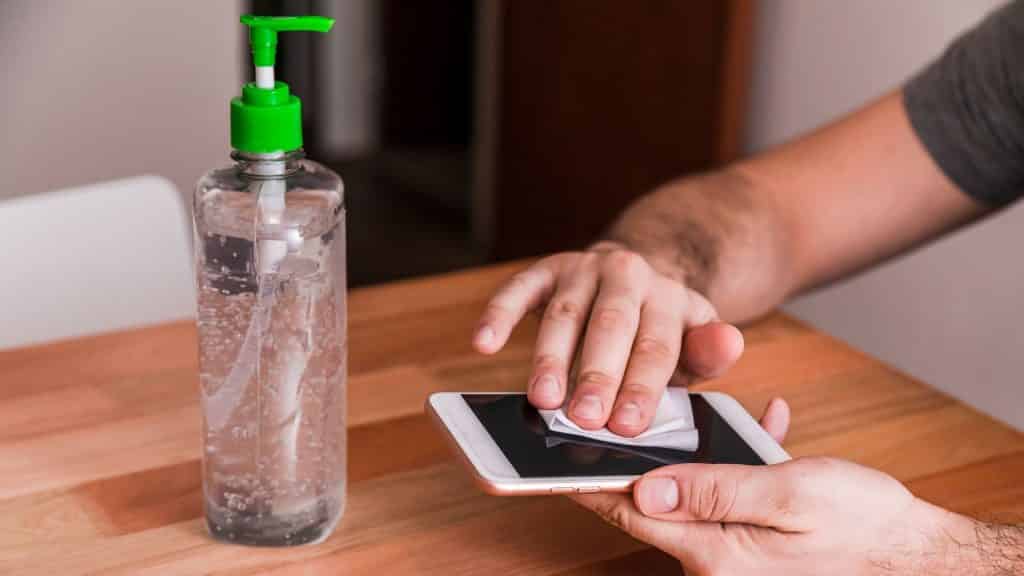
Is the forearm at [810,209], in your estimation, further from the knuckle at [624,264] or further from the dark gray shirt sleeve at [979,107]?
the knuckle at [624,264]

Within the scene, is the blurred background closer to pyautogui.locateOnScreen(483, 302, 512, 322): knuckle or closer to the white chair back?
the white chair back

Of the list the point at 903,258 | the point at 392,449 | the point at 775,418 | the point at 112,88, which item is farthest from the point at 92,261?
the point at 903,258

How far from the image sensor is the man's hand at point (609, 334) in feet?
2.71

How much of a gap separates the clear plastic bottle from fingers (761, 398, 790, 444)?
12.1 inches

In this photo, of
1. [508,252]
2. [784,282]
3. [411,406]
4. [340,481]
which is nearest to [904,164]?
[784,282]

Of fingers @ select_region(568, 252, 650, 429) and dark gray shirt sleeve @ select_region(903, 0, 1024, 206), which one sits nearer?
fingers @ select_region(568, 252, 650, 429)

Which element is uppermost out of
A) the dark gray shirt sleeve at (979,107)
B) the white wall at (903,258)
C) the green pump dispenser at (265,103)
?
the green pump dispenser at (265,103)

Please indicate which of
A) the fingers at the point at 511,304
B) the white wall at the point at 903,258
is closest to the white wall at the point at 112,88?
the white wall at the point at 903,258

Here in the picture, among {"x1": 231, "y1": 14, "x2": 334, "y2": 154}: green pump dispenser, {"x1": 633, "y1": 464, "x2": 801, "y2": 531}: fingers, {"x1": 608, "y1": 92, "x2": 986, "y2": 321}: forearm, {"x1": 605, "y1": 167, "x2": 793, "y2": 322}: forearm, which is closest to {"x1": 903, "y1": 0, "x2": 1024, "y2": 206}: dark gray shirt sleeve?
{"x1": 608, "y1": 92, "x2": 986, "y2": 321}: forearm

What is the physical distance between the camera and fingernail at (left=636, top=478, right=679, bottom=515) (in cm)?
73

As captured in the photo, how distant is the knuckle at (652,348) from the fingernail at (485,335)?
0.10m

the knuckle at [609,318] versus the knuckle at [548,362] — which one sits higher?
the knuckle at [609,318]

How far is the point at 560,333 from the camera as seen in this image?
35.4 inches

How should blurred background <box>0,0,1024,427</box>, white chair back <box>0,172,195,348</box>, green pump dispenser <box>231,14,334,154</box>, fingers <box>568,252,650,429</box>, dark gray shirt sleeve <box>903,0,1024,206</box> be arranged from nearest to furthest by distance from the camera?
green pump dispenser <box>231,14,334,154</box>, fingers <box>568,252,650,429</box>, white chair back <box>0,172,195,348</box>, dark gray shirt sleeve <box>903,0,1024,206</box>, blurred background <box>0,0,1024,427</box>
